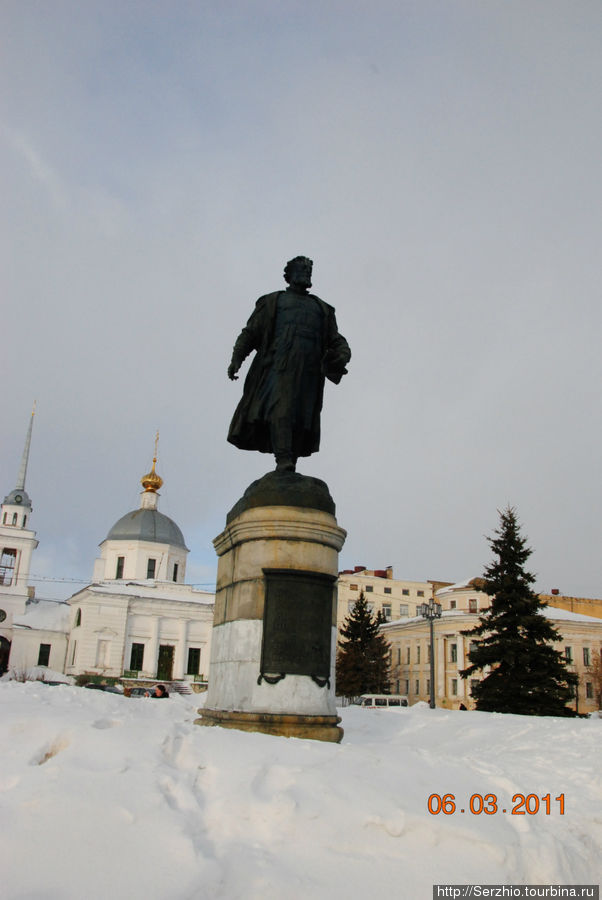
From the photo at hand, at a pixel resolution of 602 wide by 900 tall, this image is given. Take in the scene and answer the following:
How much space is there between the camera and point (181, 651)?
2402 inches

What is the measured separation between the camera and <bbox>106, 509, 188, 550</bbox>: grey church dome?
69562 mm

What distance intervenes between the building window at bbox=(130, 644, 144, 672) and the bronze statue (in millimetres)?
55439

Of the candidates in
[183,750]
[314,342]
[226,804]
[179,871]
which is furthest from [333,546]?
[179,871]

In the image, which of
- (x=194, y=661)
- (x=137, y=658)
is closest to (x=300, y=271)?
(x=137, y=658)

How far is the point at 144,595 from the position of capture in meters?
61.1

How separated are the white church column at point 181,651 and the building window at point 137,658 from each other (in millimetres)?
2872

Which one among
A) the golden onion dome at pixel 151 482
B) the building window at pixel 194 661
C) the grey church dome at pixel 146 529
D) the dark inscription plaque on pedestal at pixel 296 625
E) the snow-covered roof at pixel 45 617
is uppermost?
the golden onion dome at pixel 151 482

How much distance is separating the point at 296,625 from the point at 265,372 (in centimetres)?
302

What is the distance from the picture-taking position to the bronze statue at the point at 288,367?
8.00 m

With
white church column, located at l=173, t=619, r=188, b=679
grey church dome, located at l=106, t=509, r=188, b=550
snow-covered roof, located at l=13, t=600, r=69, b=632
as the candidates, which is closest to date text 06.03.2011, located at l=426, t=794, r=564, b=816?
white church column, located at l=173, t=619, r=188, b=679

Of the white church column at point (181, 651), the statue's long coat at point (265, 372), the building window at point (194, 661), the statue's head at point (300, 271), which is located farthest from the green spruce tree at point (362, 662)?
the statue's head at point (300, 271)

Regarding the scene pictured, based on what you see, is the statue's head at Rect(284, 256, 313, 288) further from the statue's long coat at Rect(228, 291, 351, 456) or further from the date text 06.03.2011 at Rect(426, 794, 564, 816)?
the date text 06.03.2011 at Rect(426, 794, 564, 816)

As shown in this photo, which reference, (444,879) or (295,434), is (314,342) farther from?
(444,879)

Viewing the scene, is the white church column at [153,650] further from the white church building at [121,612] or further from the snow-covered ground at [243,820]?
the snow-covered ground at [243,820]
